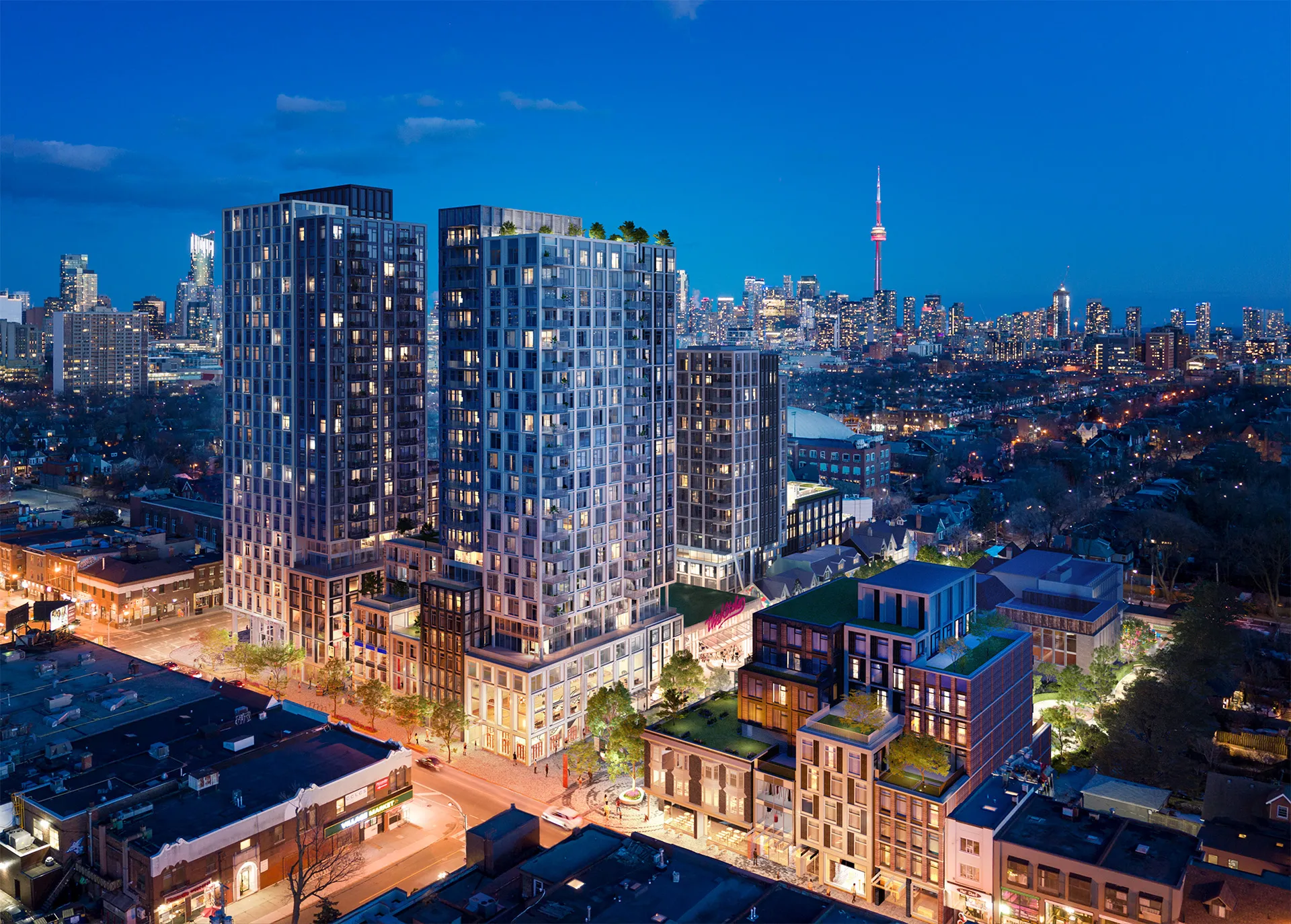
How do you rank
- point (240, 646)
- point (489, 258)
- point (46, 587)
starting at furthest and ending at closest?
point (46, 587) → point (240, 646) → point (489, 258)

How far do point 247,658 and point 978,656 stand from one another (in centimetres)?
6027

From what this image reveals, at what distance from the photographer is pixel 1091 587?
87375mm

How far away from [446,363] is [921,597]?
4136 centimetres

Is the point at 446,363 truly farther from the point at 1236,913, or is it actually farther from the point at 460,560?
the point at 1236,913

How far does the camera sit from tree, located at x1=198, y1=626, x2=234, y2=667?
89.0 m

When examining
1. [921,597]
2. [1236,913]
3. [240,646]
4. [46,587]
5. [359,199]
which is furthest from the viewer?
[46,587]

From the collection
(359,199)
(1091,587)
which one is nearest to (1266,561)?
(1091,587)

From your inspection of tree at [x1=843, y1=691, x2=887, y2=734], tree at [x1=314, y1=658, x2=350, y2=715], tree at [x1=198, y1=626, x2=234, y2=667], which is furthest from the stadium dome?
tree at [x1=843, y1=691, x2=887, y2=734]

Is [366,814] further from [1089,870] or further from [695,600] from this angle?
[695,600]

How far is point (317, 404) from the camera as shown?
8869 centimetres

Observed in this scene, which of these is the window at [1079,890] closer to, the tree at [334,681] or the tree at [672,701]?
the tree at [672,701]

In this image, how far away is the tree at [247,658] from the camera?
273 feet

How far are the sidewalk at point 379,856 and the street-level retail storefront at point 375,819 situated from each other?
1.80 feet

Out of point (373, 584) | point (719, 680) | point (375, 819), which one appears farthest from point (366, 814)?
point (719, 680)
